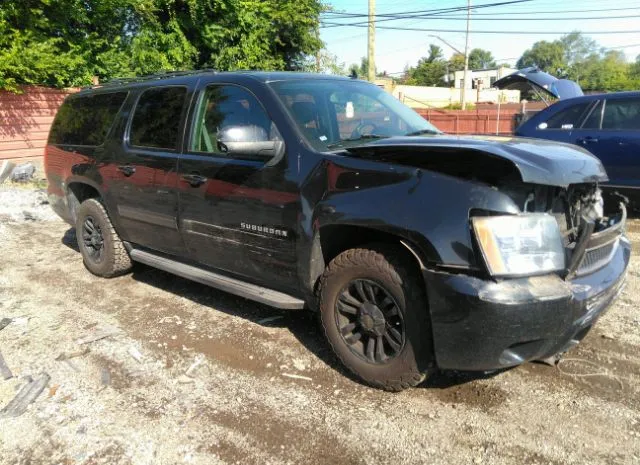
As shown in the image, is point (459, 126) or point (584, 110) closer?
point (584, 110)

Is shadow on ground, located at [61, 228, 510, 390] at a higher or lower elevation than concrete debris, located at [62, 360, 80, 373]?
lower

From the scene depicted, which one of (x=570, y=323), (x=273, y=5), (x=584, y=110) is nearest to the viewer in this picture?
(x=570, y=323)

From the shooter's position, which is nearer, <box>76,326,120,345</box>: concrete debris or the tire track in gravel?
the tire track in gravel

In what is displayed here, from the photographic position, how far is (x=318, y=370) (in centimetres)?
349

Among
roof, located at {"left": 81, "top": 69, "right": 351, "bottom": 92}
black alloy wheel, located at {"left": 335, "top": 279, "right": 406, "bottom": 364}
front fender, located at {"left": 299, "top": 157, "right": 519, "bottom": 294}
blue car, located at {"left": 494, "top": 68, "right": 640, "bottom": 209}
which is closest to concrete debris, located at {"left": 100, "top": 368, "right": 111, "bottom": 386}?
black alloy wheel, located at {"left": 335, "top": 279, "right": 406, "bottom": 364}

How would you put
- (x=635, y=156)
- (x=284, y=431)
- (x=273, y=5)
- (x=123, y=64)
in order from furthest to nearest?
(x=273, y=5), (x=123, y=64), (x=635, y=156), (x=284, y=431)

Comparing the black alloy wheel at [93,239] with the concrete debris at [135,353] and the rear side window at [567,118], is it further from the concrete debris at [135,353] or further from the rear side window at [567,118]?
the rear side window at [567,118]

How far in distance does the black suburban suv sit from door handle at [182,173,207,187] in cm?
1

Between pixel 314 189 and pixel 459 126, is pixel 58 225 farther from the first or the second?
pixel 459 126

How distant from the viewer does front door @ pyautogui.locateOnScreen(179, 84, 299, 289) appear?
3.46 meters

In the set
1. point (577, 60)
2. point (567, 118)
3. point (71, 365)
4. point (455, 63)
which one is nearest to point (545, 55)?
point (577, 60)

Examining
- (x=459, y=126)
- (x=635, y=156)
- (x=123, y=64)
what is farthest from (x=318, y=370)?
(x=459, y=126)

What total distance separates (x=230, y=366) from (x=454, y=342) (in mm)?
1584

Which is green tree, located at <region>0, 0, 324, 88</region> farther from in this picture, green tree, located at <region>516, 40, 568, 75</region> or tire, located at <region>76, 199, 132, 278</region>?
green tree, located at <region>516, 40, 568, 75</region>
